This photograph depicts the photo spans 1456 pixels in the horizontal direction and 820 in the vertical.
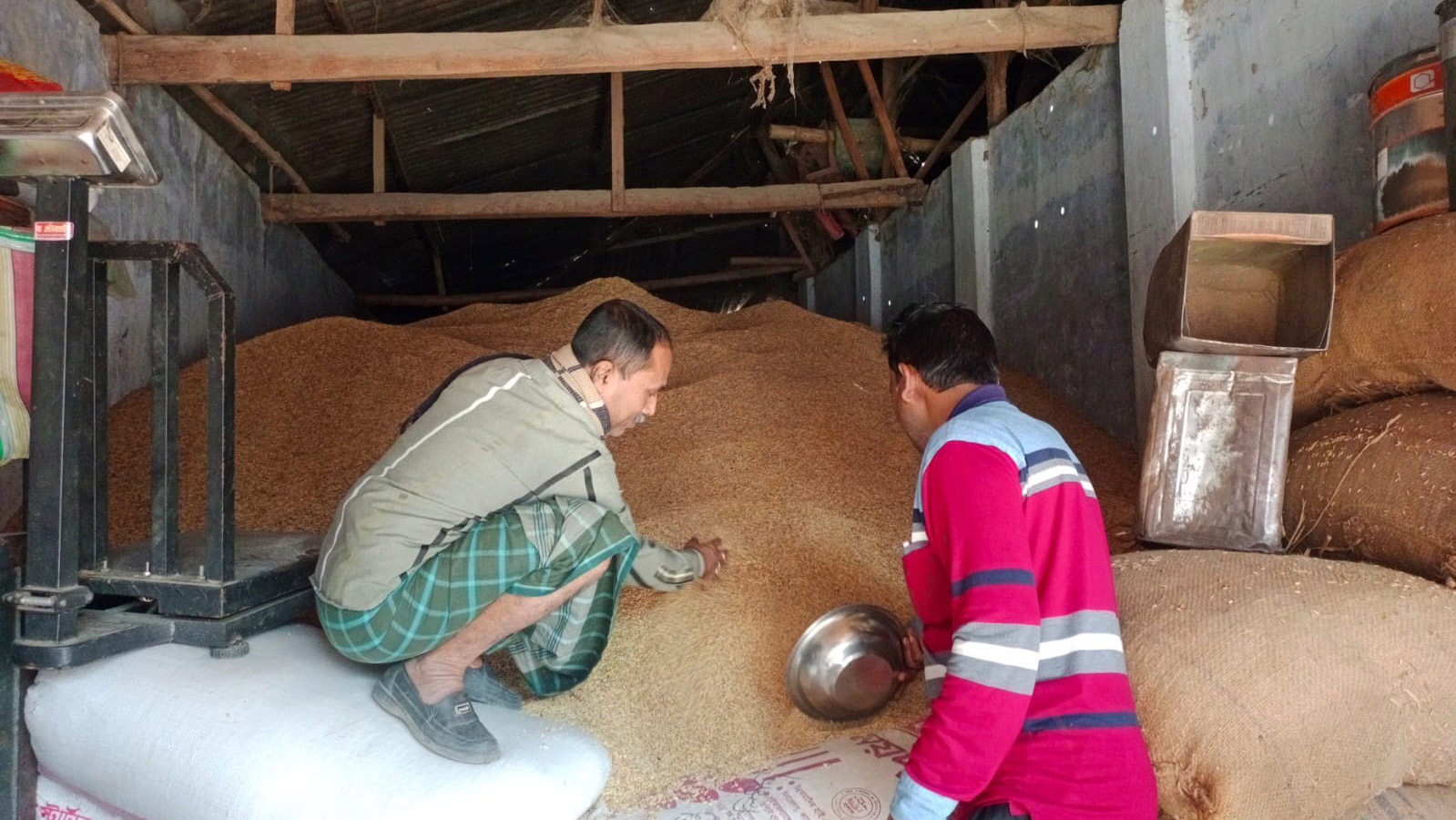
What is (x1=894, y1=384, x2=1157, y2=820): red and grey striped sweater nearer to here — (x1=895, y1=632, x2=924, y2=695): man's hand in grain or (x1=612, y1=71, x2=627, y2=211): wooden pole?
(x1=895, y1=632, x2=924, y2=695): man's hand in grain

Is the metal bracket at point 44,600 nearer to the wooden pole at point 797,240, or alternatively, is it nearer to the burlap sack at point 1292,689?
the burlap sack at point 1292,689

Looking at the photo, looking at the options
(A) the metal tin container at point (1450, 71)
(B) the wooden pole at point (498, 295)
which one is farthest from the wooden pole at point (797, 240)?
(A) the metal tin container at point (1450, 71)

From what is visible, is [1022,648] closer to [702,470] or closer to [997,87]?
[702,470]

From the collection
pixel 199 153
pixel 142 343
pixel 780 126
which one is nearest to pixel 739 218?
pixel 780 126

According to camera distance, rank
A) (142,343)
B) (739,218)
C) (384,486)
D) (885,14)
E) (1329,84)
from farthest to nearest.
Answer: (739,218)
(142,343)
(885,14)
(1329,84)
(384,486)

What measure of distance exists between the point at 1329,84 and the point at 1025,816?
2.07m

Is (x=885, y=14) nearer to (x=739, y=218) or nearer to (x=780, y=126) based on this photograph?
(x=780, y=126)

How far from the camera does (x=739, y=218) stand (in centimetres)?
824

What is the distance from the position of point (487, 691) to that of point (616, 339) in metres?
0.78

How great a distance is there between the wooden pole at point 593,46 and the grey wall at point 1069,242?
0.36 metres

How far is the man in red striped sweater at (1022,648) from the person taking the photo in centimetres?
113

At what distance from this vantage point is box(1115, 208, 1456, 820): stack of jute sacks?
133cm

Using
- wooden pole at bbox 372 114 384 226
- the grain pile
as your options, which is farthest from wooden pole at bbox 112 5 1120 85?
wooden pole at bbox 372 114 384 226

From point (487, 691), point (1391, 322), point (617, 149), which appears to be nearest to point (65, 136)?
point (487, 691)
